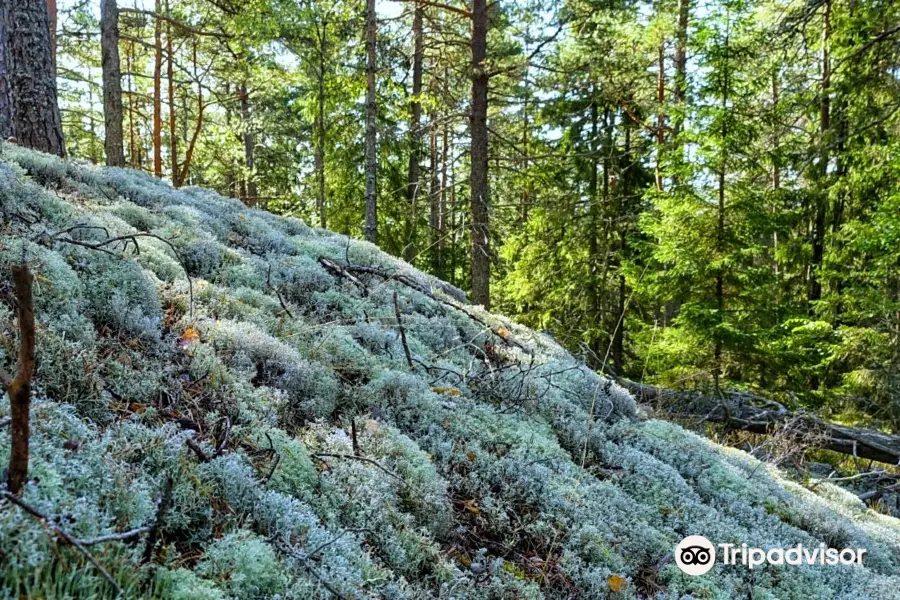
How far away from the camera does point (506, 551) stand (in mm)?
2535

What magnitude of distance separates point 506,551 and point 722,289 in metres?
7.89

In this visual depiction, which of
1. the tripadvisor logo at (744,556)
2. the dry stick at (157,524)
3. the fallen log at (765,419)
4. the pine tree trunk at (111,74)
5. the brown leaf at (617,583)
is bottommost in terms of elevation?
the fallen log at (765,419)

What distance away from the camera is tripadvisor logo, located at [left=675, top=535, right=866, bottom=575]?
2966 millimetres

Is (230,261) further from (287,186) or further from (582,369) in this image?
(287,186)

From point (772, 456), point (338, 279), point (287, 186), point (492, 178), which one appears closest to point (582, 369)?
point (338, 279)

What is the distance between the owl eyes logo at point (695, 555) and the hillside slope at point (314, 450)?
0.17 feet

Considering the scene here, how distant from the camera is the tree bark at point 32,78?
468cm

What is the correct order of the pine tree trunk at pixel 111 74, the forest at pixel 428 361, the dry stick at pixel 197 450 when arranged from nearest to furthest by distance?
1. the forest at pixel 428 361
2. the dry stick at pixel 197 450
3. the pine tree trunk at pixel 111 74

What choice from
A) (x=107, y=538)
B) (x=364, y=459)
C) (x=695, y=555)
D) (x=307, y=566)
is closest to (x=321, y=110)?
(x=364, y=459)

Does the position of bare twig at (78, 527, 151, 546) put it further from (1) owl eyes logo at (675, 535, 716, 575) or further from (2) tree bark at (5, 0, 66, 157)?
(2) tree bark at (5, 0, 66, 157)

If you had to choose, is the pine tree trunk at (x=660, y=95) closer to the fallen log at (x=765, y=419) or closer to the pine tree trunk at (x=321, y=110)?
the fallen log at (x=765, y=419)

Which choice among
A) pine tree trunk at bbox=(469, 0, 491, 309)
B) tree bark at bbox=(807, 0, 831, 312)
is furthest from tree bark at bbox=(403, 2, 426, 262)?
tree bark at bbox=(807, 0, 831, 312)

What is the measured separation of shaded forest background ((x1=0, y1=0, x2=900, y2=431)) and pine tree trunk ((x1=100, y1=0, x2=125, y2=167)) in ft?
0.11

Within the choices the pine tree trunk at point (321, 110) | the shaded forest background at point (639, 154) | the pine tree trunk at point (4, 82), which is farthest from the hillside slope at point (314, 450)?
the pine tree trunk at point (321, 110)
